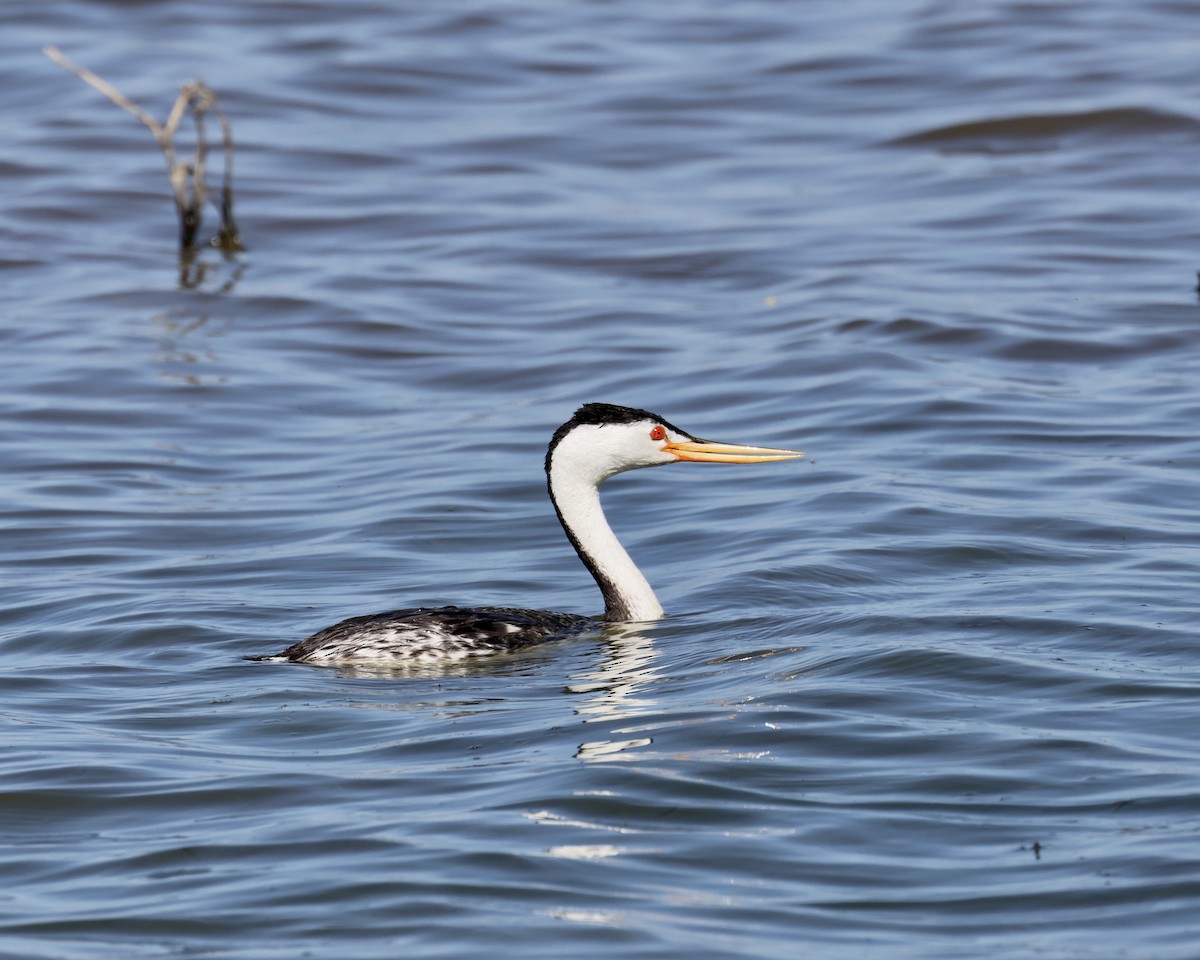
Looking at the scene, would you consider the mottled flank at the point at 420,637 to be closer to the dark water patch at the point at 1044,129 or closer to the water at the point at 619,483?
the water at the point at 619,483

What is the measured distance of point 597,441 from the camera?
32.2 ft

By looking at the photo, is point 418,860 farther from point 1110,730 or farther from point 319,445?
point 319,445

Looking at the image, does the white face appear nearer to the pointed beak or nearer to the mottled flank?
the pointed beak

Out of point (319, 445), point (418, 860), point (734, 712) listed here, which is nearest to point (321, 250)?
point (319, 445)

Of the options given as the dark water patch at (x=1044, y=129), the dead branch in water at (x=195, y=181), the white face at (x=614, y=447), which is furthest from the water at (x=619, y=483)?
the white face at (x=614, y=447)

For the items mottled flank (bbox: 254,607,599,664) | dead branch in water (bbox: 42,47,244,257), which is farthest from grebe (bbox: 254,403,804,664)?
dead branch in water (bbox: 42,47,244,257)

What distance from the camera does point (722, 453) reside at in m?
10.1

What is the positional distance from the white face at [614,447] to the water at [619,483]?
2.50ft

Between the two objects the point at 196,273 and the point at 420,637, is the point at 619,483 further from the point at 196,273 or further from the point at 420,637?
the point at 196,273

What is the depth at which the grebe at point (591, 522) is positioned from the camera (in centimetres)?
911

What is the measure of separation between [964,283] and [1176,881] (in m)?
11.2

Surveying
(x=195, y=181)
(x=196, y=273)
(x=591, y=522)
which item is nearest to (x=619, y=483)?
(x=591, y=522)

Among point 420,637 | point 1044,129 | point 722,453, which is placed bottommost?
point 420,637

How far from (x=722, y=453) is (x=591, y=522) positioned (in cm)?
72
